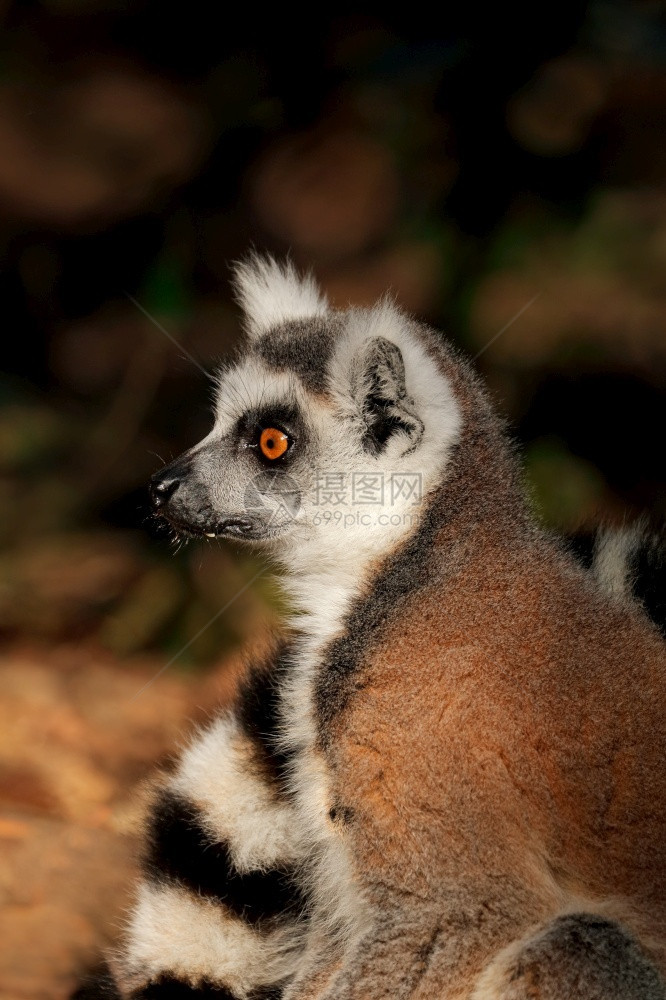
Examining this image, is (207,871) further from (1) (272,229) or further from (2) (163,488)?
(1) (272,229)

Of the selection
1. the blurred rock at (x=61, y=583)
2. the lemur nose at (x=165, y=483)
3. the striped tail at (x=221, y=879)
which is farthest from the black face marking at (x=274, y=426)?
the blurred rock at (x=61, y=583)

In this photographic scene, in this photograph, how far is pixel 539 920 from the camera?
183 cm

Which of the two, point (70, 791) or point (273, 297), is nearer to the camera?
point (273, 297)

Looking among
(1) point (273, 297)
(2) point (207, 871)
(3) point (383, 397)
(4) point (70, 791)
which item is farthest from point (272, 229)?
(2) point (207, 871)

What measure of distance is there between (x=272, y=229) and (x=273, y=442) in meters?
3.16

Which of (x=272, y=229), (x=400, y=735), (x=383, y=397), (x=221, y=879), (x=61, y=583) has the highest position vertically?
(x=272, y=229)

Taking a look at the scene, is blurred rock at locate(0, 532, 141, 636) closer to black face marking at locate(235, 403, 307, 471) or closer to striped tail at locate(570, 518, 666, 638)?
black face marking at locate(235, 403, 307, 471)

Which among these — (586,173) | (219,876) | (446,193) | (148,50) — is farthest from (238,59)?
(219,876)

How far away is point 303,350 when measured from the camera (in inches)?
89.7

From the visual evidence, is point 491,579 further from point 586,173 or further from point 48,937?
point 586,173

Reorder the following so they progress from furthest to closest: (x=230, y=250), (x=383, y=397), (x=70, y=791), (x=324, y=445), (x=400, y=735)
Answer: (x=230, y=250) < (x=70, y=791) < (x=324, y=445) < (x=383, y=397) < (x=400, y=735)

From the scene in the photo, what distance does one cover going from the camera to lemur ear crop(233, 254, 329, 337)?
8.38 feet

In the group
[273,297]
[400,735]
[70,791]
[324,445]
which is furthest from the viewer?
[70,791]

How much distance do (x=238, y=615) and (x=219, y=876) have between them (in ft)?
7.68
